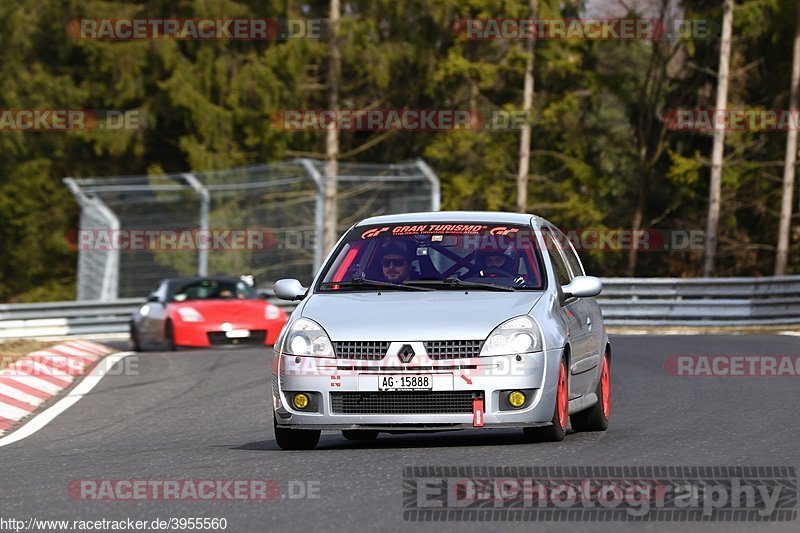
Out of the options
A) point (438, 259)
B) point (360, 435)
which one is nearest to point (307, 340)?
→ point (438, 259)

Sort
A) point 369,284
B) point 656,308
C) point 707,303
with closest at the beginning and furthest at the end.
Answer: point 369,284
point 707,303
point 656,308

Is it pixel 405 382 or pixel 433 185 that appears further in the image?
pixel 433 185

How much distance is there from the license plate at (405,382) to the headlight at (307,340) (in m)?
0.37

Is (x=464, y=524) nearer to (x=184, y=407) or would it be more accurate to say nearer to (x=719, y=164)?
(x=184, y=407)

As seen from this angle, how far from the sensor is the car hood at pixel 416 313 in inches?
364

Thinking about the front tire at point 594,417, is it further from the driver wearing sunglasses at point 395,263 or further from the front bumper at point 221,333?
the front bumper at point 221,333

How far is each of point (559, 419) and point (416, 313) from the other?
108 centimetres

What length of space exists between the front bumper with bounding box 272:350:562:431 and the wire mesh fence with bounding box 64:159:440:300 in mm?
19382

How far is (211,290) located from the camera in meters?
24.5

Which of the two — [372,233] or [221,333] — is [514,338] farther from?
[221,333]

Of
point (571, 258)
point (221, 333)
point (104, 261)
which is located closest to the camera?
point (571, 258)

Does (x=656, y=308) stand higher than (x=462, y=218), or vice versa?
(x=462, y=218)

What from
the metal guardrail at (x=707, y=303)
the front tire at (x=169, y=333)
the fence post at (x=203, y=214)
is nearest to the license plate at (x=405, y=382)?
the front tire at (x=169, y=333)

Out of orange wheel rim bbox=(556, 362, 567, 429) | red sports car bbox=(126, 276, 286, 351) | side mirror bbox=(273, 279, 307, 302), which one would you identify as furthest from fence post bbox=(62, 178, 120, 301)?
orange wheel rim bbox=(556, 362, 567, 429)
